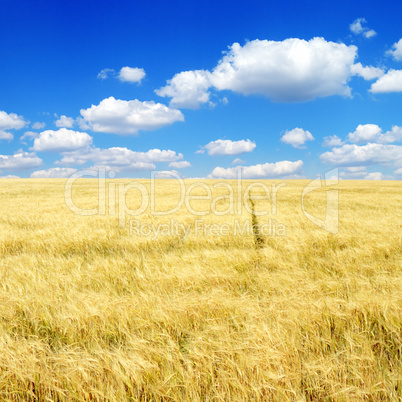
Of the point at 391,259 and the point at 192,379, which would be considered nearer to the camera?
the point at 192,379

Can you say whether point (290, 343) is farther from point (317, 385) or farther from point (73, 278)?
point (73, 278)

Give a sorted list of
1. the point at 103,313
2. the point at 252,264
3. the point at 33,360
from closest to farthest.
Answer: the point at 33,360 → the point at 103,313 → the point at 252,264

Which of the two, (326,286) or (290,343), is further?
(326,286)

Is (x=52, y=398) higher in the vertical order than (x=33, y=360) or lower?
lower

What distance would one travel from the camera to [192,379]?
1.93 m

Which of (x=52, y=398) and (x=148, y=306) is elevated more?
(x=148, y=306)

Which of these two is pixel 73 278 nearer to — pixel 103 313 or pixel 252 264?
pixel 103 313

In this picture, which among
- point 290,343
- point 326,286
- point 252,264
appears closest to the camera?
point 290,343

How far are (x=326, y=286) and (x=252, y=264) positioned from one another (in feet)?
4.80

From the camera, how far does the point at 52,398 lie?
1.90 metres

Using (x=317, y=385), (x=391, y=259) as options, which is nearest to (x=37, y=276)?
(x=317, y=385)

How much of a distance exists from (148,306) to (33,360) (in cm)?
120

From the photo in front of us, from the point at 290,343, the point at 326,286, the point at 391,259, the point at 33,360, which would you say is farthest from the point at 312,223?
the point at 33,360

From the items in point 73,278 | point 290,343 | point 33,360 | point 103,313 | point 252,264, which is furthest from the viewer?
point 252,264
